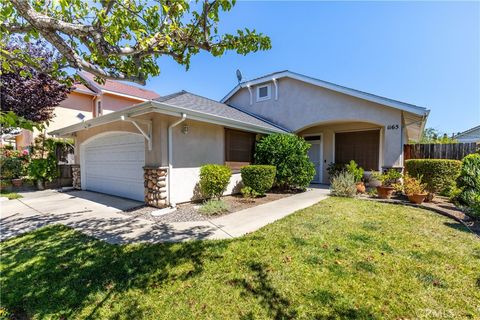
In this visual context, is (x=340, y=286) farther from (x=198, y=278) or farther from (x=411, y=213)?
(x=411, y=213)

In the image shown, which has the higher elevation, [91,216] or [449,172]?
[449,172]

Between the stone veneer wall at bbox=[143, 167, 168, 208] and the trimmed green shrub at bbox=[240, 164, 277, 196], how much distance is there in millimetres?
3161

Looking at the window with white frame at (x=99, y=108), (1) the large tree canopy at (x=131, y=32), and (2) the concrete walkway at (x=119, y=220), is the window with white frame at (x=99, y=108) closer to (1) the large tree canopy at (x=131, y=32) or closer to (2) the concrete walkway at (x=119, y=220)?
(2) the concrete walkway at (x=119, y=220)

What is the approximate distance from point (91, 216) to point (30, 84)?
32.5 ft

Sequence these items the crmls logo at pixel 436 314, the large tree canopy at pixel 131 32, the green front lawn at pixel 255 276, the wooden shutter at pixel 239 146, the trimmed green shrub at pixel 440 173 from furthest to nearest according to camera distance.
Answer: the wooden shutter at pixel 239 146
the trimmed green shrub at pixel 440 173
the large tree canopy at pixel 131 32
the green front lawn at pixel 255 276
the crmls logo at pixel 436 314

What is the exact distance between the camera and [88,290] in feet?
9.36

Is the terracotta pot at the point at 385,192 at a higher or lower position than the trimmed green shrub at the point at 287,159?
lower

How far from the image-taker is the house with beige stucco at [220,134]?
684cm

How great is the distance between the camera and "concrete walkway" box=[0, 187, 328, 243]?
4656 mm

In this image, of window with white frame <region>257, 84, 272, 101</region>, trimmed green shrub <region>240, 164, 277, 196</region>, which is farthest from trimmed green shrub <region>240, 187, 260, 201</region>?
window with white frame <region>257, 84, 272, 101</region>

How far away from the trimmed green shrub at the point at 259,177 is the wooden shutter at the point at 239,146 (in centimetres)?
95

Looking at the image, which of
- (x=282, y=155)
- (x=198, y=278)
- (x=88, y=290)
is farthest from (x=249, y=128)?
(x=88, y=290)

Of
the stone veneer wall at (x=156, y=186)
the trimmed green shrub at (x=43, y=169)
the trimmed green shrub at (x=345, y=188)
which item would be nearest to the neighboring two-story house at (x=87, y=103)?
the trimmed green shrub at (x=43, y=169)

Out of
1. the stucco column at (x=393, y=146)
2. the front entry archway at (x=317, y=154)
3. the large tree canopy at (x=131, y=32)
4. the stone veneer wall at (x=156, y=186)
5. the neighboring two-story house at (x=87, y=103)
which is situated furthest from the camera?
the neighboring two-story house at (x=87, y=103)
